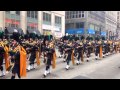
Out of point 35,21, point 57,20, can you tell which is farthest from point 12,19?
point 57,20

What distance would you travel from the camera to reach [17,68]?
32.4 ft

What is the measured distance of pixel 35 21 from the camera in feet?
144

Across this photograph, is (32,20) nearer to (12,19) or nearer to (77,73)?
(12,19)

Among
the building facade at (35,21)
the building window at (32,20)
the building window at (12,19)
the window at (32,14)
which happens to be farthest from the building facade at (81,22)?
the building window at (12,19)

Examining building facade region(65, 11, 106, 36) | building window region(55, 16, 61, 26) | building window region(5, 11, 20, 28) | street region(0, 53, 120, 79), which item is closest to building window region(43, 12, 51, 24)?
building window region(55, 16, 61, 26)

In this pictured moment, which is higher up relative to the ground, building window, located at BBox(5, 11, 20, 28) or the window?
the window

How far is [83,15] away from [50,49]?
5392 cm

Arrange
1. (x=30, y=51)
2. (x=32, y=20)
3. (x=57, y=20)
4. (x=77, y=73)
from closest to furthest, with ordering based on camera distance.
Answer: (x=77, y=73), (x=30, y=51), (x=32, y=20), (x=57, y=20)

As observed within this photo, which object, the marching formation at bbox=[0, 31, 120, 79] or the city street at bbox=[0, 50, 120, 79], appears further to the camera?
the city street at bbox=[0, 50, 120, 79]

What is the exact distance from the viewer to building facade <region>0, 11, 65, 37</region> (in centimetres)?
3637

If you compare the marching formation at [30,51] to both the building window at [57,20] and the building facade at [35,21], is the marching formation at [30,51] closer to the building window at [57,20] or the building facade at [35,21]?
the building facade at [35,21]

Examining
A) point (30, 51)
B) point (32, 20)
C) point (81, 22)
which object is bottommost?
point (30, 51)

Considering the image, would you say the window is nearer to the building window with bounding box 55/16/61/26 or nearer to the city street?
the building window with bounding box 55/16/61/26
